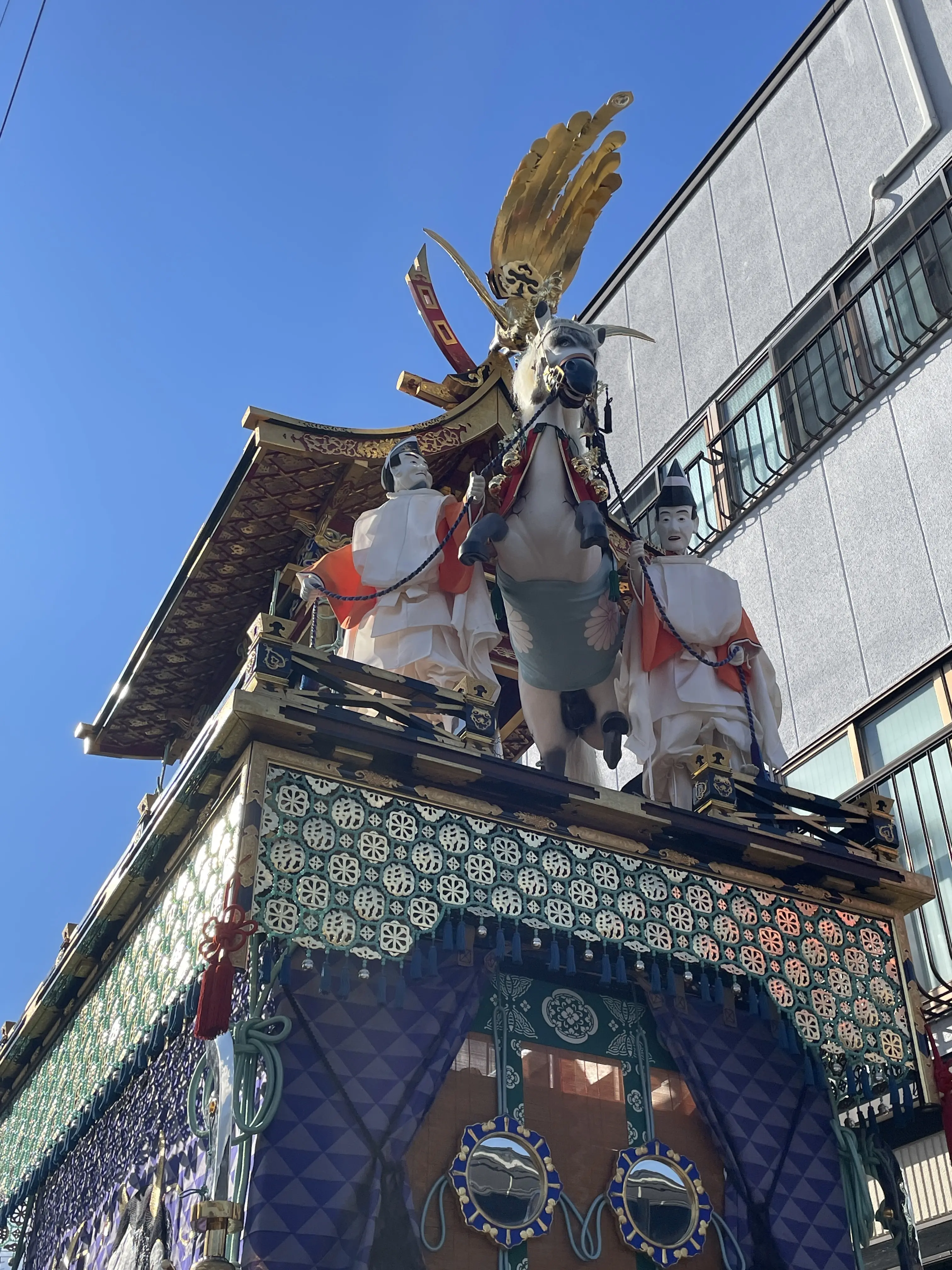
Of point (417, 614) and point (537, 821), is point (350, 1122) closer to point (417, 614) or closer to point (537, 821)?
point (537, 821)

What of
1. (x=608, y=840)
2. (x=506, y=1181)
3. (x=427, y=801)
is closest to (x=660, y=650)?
(x=608, y=840)

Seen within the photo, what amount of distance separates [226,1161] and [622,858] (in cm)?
248

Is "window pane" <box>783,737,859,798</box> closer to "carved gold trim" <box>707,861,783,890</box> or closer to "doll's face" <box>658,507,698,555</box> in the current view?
"doll's face" <box>658,507,698,555</box>

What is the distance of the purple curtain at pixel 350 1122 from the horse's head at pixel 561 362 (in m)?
3.43

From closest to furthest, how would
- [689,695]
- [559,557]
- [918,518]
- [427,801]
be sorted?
[427,801], [559,557], [689,695], [918,518]

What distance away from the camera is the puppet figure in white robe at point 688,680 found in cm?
831

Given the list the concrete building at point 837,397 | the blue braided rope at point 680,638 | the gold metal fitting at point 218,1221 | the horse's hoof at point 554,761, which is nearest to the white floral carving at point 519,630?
the horse's hoof at point 554,761

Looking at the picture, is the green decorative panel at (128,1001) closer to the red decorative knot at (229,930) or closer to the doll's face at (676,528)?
the red decorative knot at (229,930)

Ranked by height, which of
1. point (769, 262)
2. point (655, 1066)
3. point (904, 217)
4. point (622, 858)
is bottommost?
point (655, 1066)

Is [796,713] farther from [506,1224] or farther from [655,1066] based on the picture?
[506,1224]

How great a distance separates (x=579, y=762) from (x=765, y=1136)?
2.70m

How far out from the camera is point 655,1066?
6.81 m

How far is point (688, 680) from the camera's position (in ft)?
27.7

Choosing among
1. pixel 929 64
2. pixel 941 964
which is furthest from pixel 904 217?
pixel 941 964
